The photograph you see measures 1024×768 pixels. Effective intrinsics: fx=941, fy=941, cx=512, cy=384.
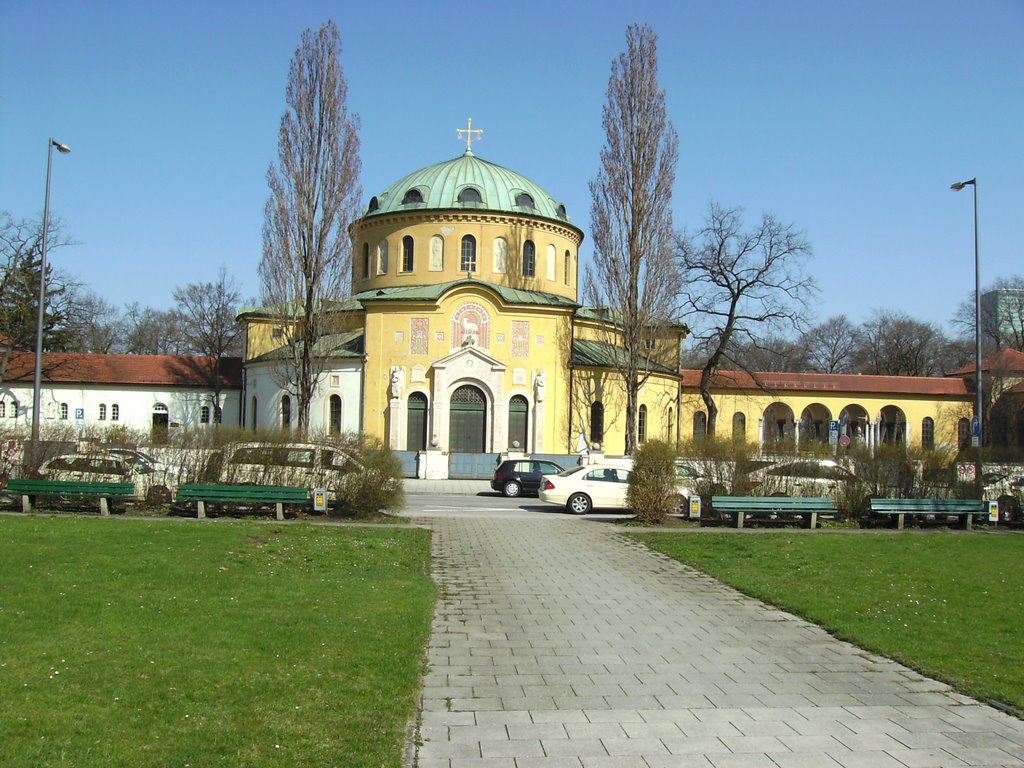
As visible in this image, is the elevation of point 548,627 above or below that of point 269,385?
below

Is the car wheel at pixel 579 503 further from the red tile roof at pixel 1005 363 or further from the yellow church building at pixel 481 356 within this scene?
the red tile roof at pixel 1005 363

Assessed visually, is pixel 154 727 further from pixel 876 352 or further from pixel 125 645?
pixel 876 352

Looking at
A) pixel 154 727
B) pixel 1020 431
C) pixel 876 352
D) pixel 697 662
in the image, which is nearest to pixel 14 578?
pixel 154 727

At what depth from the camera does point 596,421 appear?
43.8 meters

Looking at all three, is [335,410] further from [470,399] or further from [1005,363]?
[1005,363]

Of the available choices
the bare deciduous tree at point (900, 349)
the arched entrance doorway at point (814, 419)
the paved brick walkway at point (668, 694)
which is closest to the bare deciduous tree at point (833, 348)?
the bare deciduous tree at point (900, 349)

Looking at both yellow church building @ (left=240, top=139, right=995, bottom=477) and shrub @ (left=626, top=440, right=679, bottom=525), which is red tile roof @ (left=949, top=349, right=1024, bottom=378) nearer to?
yellow church building @ (left=240, top=139, right=995, bottom=477)

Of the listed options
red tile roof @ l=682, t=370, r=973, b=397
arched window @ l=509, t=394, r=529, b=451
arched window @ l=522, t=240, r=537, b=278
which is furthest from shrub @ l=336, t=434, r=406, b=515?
red tile roof @ l=682, t=370, r=973, b=397

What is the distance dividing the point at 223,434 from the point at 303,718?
16887mm

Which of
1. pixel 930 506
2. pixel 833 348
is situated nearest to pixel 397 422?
pixel 930 506

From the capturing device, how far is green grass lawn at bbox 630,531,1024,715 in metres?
8.76

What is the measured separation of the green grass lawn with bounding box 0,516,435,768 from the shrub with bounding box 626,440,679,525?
29.4 ft

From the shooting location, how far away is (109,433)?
22.5m

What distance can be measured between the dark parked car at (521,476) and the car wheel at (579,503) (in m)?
6.74
